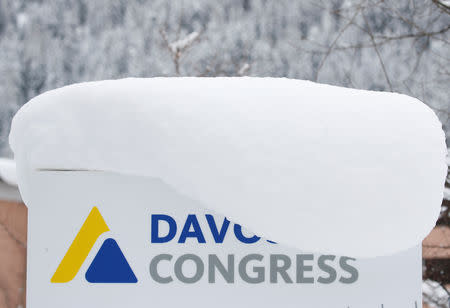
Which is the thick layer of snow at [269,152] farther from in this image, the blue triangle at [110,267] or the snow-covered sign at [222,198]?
the blue triangle at [110,267]

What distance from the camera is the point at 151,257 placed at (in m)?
1.27

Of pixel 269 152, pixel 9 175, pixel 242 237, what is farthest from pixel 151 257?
pixel 9 175

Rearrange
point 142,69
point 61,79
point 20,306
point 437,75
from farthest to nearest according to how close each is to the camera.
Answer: point 61,79, point 142,69, point 437,75, point 20,306

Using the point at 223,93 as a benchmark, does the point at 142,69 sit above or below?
below

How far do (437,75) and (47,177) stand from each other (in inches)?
97.4

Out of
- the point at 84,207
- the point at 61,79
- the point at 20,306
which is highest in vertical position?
the point at 84,207

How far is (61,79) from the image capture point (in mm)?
20469

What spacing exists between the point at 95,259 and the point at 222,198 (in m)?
0.33

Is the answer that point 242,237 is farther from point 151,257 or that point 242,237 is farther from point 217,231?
point 151,257

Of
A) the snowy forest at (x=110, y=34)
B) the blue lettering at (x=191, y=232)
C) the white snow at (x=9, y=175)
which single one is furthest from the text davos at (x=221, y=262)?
the snowy forest at (x=110, y=34)

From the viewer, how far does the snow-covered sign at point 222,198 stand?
1234 mm

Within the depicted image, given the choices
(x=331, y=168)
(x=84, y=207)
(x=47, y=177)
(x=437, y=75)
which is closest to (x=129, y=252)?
(x=84, y=207)

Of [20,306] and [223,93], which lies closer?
[223,93]

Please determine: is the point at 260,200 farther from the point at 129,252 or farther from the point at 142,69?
the point at 142,69
